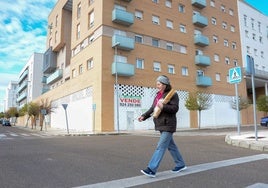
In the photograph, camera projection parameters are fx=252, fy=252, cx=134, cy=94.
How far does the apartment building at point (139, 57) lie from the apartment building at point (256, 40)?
92.2 inches

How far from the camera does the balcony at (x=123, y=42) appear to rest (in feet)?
84.6

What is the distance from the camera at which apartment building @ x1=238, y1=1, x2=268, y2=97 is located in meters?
42.5

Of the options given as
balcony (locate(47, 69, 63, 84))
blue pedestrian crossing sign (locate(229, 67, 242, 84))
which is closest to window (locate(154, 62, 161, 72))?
blue pedestrian crossing sign (locate(229, 67, 242, 84))

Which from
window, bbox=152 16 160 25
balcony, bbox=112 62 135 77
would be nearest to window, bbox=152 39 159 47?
window, bbox=152 16 160 25

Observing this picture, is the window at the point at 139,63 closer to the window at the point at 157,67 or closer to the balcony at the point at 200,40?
the window at the point at 157,67

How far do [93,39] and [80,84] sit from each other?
222 inches

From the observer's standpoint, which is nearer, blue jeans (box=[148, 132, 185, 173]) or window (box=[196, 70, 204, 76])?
blue jeans (box=[148, 132, 185, 173])

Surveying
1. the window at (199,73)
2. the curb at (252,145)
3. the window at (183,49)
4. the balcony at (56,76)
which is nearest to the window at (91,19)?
the window at (183,49)

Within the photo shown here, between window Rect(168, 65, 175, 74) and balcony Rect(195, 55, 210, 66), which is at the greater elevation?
balcony Rect(195, 55, 210, 66)

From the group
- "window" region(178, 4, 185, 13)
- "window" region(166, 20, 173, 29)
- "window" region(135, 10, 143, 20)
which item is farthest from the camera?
"window" region(178, 4, 185, 13)

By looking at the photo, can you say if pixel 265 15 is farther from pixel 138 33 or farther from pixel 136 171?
pixel 136 171

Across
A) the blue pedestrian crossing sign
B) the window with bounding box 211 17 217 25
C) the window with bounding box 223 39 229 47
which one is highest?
the window with bounding box 211 17 217 25

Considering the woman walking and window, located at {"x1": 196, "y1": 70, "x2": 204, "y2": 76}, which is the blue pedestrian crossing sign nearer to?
the woman walking

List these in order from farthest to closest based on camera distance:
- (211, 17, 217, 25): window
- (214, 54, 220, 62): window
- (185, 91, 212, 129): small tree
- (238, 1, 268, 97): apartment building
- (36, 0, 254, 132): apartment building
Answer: (238, 1, 268, 97): apartment building, (211, 17, 217, 25): window, (214, 54, 220, 62): window, (185, 91, 212, 129): small tree, (36, 0, 254, 132): apartment building
